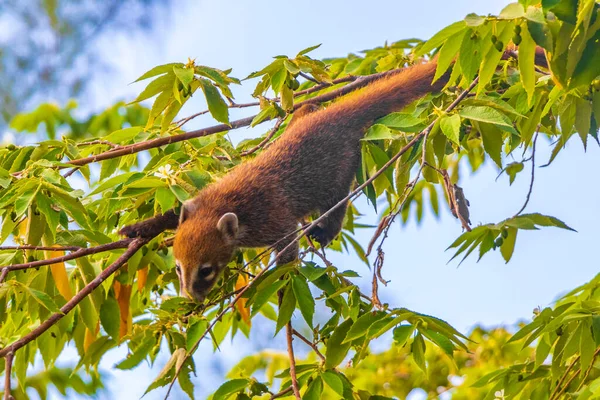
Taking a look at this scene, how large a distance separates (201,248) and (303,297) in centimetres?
117

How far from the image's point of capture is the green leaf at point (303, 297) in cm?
278

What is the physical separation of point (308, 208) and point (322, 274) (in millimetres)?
1568

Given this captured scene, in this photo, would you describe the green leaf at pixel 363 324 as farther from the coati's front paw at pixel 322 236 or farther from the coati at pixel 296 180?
the coati's front paw at pixel 322 236

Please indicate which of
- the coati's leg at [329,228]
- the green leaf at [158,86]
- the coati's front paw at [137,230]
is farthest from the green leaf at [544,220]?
the coati's front paw at [137,230]

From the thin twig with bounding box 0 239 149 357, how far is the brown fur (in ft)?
3.02

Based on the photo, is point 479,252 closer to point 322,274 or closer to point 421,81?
point 322,274

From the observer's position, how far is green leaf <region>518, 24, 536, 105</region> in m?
2.22

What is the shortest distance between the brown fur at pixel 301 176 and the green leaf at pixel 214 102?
992 millimetres

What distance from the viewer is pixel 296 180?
4.25m

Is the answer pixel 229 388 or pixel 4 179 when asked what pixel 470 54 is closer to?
pixel 229 388

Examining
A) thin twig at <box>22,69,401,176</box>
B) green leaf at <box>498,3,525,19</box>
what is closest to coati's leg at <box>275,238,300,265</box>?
thin twig at <box>22,69,401,176</box>

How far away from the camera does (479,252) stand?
3234 mm

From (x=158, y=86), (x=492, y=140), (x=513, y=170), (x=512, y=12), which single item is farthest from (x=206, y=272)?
(x=512, y=12)

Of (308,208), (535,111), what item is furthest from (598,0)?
(308,208)
